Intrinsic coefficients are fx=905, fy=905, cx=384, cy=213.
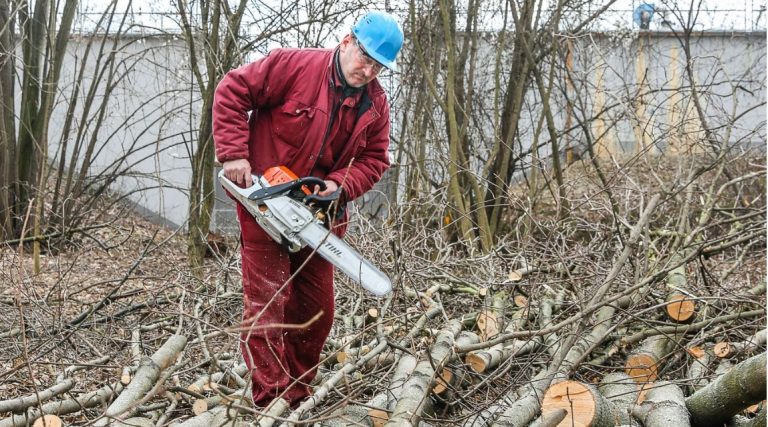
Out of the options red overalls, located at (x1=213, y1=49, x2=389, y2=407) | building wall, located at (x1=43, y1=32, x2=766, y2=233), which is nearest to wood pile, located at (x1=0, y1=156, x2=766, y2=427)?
red overalls, located at (x1=213, y1=49, x2=389, y2=407)

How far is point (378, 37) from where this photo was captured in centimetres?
385

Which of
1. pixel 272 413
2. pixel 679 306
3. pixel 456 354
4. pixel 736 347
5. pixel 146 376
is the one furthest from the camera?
pixel 679 306

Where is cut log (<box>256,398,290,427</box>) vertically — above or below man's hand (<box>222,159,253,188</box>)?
below

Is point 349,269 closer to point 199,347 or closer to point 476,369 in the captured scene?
point 476,369

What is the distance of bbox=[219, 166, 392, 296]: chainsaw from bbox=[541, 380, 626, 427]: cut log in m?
0.84

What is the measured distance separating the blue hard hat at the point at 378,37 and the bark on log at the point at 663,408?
1822mm

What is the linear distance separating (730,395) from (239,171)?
7.19 feet

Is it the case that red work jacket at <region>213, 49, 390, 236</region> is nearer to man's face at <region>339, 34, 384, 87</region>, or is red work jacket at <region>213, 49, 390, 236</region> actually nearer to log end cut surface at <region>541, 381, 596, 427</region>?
man's face at <region>339, 34, 384, 87</region>

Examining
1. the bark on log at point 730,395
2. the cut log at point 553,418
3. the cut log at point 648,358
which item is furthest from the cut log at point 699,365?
the cut log at point 553,418

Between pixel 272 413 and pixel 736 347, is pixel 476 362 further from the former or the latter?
pixel 736 347

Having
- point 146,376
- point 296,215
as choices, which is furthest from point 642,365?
point 146,376

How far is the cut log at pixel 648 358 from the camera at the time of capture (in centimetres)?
457

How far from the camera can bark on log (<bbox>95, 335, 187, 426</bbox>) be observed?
3.56 metres

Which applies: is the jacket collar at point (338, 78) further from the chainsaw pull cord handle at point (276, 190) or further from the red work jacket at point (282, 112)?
the chainsaw pull cord handle at point (276, 190)
